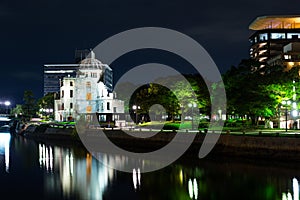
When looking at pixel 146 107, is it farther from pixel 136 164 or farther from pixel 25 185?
pixel 25 185

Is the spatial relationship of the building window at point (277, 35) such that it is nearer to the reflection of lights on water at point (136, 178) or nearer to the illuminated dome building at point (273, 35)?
the illuminated dome building at point (273, 35)

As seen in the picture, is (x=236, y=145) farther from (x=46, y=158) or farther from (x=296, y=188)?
(x=46, y=158)

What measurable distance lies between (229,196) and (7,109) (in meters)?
163

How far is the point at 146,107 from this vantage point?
76.1 metres

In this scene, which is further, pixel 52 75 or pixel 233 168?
pixel 52 75

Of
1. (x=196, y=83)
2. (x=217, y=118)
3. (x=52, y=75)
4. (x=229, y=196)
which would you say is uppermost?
(x=52, y=75)

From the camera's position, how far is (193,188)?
31781mm

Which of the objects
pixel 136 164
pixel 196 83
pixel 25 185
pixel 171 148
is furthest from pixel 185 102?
pixel 25 185

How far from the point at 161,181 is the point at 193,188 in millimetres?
3667

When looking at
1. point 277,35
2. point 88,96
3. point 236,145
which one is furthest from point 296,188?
point 277,35

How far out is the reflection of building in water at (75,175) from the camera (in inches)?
1281

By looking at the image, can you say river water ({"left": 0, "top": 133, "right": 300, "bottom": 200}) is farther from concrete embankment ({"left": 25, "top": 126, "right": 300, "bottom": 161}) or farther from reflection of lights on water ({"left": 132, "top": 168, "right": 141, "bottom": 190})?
concrete embankment ({"left": 25, "top": 126, "right": 300, "bottom": 161})

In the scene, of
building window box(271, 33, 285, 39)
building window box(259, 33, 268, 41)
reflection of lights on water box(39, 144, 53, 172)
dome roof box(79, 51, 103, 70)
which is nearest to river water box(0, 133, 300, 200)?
reflection of lights on water box(39, 144, 53, 172)

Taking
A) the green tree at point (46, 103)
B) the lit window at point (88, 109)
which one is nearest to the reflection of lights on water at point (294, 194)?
the lit window at point (88, 109)
